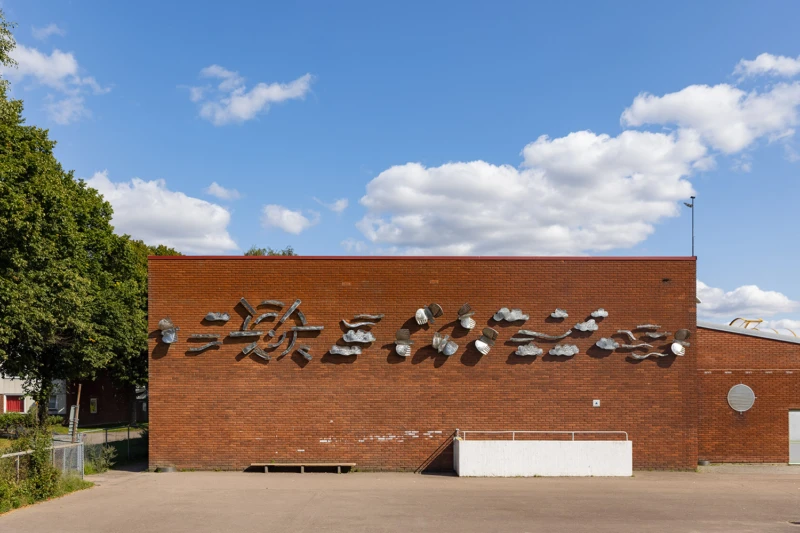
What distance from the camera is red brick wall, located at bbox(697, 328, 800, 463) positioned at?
23500 millimetres

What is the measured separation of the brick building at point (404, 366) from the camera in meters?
20.9

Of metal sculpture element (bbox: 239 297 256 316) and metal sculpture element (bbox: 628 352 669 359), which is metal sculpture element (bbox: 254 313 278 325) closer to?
metal sculpture element (bbox: 239 297 256 316)

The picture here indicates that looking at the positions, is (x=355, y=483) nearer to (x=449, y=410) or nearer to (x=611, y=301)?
(x=449, y=410)

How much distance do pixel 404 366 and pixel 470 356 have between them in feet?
6.76

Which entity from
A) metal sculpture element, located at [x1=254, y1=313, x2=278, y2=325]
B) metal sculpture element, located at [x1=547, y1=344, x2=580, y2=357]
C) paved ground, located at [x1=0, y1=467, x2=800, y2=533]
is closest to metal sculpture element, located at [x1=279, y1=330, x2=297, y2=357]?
metal sculpture element, located at [x1=254, y1=313, x2=278, y2=325]

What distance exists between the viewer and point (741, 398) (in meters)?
23.6

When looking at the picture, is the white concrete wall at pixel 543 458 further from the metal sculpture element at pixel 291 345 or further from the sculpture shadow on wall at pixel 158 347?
the sculpture shadow on wall at pixel 158 347

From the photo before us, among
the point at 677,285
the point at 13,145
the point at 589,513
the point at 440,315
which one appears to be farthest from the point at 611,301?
the point at 13,145

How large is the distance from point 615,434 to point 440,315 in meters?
6.53

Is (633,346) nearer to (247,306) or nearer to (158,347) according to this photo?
(247,306)

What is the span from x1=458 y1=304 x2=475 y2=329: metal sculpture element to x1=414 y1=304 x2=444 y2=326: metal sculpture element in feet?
2.07

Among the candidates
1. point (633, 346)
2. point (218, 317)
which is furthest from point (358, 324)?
point (633, 346)

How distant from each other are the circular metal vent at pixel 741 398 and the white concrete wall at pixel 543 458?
5909 millimetres

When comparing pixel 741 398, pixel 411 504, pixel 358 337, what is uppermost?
pixel 358 337
